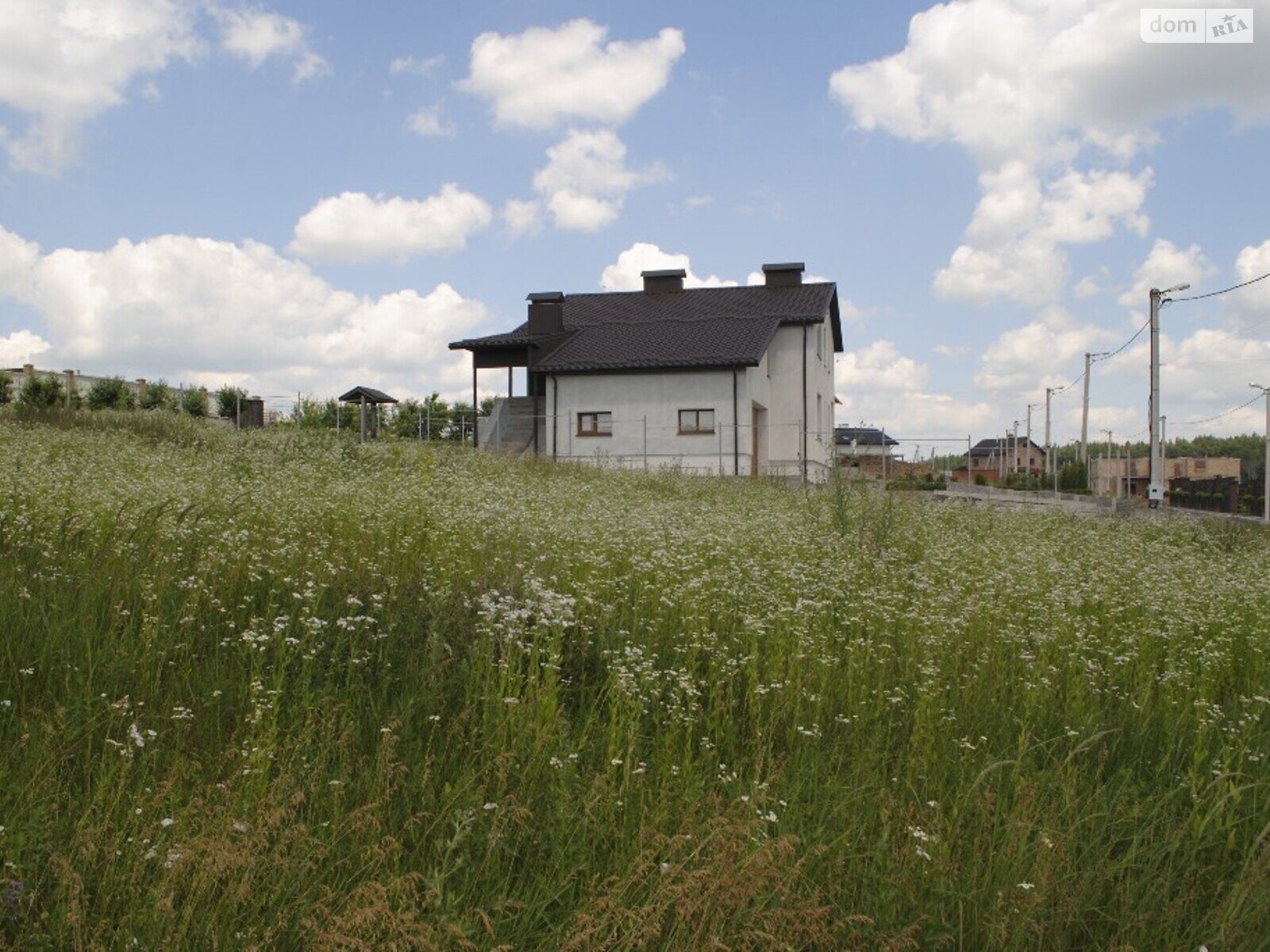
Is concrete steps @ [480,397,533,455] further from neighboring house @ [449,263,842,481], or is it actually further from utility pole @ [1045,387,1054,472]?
utility pole @ [1045,387,1054,472]

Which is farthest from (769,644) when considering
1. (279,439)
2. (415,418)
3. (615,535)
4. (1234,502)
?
(415,418)

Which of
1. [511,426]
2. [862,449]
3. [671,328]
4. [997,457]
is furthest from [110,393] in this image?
[997,457]

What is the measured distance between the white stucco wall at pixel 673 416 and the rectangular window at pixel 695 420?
148mm

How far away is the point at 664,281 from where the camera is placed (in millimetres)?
37094

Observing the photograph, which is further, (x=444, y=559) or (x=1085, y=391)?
(x=1085, y=391)

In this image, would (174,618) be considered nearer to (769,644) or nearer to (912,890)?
(769,644)

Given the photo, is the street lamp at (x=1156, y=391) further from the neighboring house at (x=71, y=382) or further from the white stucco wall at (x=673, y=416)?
the neighboring house at (x=71, y=382)

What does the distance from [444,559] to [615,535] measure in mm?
1897

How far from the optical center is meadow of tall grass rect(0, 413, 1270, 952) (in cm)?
254

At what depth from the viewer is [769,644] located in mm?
4738

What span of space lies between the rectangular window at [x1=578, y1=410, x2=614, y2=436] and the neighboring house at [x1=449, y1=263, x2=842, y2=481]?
0.10 ft

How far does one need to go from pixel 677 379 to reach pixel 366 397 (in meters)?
10.5

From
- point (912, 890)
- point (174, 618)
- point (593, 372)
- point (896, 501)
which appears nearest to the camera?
point (912, 890)

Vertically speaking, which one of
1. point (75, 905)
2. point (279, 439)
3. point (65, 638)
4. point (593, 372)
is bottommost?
point (75, 905)
